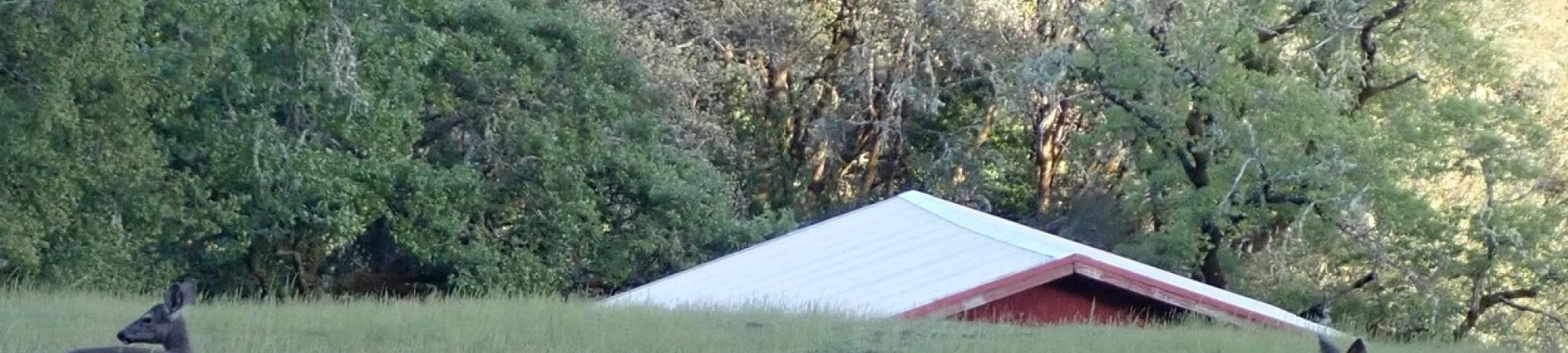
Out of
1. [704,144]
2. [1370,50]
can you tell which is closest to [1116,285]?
[1370,50]

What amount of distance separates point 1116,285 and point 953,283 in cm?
181

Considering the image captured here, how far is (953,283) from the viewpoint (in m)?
21.2

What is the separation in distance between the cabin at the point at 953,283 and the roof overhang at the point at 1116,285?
1 cm

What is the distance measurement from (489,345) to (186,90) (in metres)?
12.8

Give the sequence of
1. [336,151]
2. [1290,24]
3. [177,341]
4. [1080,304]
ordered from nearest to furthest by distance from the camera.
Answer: [177,341]
[1080,304]
[336,151]
[1290,24]

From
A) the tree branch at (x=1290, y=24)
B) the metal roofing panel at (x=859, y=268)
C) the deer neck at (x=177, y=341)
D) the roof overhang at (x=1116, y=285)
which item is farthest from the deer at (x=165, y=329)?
the tree branch at (x=1290, y=24)

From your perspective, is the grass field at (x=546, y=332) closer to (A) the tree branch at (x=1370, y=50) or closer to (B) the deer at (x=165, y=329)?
(B) the deer at (x=165, y=329)

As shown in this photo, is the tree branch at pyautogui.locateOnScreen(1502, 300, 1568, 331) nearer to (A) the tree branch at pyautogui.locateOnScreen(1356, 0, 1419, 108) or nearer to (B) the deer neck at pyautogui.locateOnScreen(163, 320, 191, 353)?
(A) the tree branch at pyautogui.locateOnScreen(1356, 0, 1419, 108)

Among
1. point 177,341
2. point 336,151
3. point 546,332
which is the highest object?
point 336,151

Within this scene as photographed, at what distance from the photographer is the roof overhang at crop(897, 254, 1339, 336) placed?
66.5 feet

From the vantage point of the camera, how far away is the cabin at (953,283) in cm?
2016

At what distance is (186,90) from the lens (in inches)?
953

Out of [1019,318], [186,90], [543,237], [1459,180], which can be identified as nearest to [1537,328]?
[1459,180]

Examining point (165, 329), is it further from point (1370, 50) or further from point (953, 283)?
point (1370, 50)
